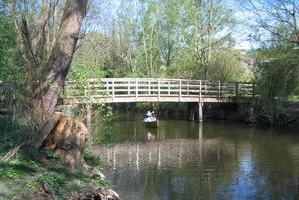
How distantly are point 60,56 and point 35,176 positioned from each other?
126 inches

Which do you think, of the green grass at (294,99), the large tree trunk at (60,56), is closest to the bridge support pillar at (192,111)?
the green grass at (294,99)

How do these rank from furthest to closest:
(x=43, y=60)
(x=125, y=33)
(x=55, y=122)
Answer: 1. (x=125, y=33)
2. (x=43, y=60)
3. (x=55, y=122)

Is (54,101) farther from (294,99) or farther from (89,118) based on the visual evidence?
(294,99)

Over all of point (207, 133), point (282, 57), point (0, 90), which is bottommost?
point (207, 133)

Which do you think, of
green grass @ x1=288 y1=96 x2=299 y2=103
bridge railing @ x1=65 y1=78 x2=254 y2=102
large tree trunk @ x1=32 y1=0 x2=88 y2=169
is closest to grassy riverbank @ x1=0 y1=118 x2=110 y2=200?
large tree trunk @ x1=32 y1=0 x2=88 y2=169

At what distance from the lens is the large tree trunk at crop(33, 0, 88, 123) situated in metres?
10.6

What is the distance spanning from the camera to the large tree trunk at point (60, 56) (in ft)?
34.8

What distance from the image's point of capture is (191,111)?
3638 centimetres

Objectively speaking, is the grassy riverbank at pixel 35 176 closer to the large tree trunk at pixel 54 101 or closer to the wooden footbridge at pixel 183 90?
the large tree trunk at pixel 54 101

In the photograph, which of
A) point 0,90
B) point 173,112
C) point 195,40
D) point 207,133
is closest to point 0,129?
point 0,90

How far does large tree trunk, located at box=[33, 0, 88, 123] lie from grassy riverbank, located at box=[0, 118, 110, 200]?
843 mm

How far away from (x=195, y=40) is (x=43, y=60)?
31687 millimetres

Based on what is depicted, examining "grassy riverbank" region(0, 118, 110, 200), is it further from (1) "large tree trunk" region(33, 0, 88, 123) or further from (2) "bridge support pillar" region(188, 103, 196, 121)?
(2) "bridge support pillar" region(188, 103, 196, 121)

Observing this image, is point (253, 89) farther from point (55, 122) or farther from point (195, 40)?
point (55, 122)
